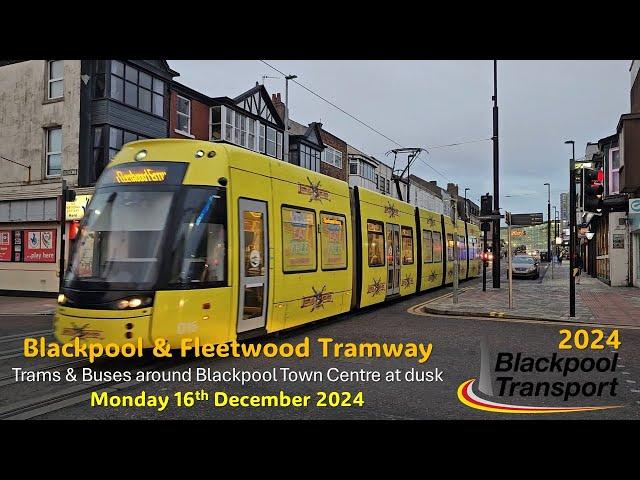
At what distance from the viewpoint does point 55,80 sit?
21781 mm

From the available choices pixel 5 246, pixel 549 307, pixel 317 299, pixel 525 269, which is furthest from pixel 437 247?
pixel 5 246

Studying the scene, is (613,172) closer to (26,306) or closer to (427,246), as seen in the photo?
(427,246)

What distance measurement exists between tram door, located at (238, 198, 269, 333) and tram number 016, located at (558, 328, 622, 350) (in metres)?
5.16

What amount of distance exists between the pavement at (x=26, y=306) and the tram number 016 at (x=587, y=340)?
1361 cm

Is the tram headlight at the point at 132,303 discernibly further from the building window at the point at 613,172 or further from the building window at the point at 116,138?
the building window at the point at 613,172

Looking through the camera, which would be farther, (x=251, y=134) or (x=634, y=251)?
(x=251, y=134)

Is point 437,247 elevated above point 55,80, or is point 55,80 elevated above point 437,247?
point 55,80

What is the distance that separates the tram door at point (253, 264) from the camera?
8336 mm

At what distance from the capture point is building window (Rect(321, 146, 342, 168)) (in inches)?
1688

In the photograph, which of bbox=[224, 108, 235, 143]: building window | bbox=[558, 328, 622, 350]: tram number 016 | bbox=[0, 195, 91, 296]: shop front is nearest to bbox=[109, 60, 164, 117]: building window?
bbox=[224, 108, 235, 143]: building window

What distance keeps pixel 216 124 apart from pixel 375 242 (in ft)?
52.8

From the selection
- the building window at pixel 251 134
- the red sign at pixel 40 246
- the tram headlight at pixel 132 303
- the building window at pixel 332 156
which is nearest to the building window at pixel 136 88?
the red sign at pixel 40 246

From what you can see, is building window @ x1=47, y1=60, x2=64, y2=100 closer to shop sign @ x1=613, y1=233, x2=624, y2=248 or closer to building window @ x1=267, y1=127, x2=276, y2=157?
building window @ x1=267, y1=127, x2=276, y2=157
